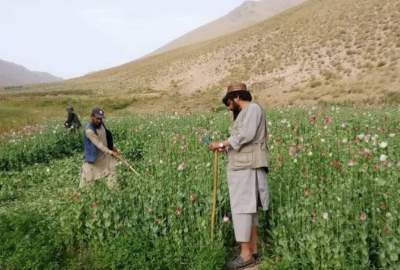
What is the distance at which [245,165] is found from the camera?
233 inches

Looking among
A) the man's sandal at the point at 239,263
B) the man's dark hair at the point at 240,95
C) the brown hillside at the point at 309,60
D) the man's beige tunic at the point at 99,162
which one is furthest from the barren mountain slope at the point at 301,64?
the man's sandal at the point at 239,263

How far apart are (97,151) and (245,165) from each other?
4.02m

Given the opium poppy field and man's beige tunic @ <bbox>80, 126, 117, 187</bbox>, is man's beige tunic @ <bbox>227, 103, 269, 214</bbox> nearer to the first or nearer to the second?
the opium poppy field

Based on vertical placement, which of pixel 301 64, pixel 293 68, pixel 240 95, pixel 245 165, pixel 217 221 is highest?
pixel 301 64

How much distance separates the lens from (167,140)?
1242 centimetres

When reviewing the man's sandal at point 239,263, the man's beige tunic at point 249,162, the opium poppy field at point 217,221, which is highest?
the man's beige tunic at point 249,162

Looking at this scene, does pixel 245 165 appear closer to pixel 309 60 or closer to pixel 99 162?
pixel 99 162

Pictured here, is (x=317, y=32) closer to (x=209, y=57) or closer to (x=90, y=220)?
(x=209, y=57)

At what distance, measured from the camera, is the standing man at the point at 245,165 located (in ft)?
19.1

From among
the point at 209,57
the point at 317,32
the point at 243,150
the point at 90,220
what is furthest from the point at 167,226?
the point at 209,57

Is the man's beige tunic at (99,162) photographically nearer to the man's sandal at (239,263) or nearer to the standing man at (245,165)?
the standing man at (245,165)

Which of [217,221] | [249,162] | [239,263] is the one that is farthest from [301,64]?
[239,263]

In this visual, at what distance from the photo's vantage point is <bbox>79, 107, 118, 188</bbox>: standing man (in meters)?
8.77

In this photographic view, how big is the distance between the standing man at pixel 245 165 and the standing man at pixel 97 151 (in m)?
3.28
